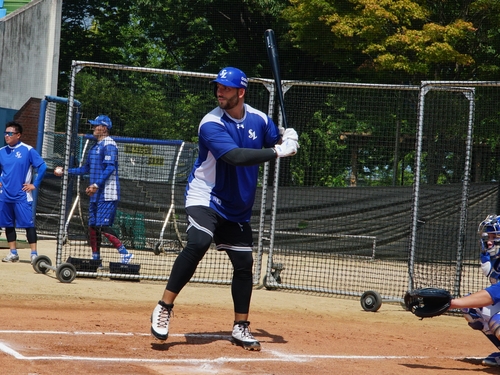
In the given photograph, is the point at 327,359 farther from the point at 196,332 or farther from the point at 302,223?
the point at 302,223

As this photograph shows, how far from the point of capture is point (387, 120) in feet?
45.7

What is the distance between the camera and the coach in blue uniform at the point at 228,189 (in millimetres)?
5977

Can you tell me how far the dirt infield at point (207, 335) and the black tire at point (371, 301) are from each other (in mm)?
105

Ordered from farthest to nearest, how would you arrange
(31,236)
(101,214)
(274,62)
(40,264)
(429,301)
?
(31,236) < (101,214) < (40,264) < (274,62) < (429,301)

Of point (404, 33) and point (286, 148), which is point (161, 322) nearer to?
point (286, 148)

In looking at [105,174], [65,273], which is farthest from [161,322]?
[105,174]

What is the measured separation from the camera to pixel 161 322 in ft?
19.4

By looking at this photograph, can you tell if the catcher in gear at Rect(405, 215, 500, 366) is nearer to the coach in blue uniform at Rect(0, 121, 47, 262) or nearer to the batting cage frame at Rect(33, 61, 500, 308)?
the batting cage frame at Rect(33, 61, 500, 308)

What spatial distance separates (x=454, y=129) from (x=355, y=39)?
35.4 ft

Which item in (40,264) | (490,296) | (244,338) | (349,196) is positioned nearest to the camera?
(490,296)

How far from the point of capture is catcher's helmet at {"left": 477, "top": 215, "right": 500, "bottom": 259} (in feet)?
19.4

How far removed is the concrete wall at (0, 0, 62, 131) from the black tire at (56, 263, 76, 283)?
11.8m

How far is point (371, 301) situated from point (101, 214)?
4176mm

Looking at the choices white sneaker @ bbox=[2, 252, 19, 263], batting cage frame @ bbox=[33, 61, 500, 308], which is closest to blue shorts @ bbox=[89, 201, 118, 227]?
batting cage frame @ bbox=[33, 61, 500, 308]
